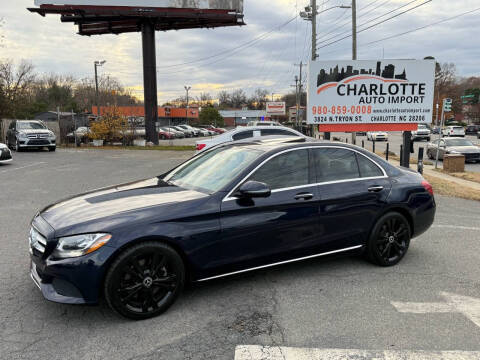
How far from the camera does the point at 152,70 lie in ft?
96.5

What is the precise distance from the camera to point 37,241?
349 centimetres

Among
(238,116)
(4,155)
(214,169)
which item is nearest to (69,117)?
(4,155)

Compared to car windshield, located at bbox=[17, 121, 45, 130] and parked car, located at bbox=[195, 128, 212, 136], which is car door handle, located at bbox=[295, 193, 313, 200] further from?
parked car, located at bbox=[195, 128, 212, 136]

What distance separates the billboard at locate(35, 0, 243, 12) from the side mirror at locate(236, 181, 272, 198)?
28488 millimetres

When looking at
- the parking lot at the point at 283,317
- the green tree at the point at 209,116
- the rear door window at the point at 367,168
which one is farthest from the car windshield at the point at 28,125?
the green tree at the point at 209,116

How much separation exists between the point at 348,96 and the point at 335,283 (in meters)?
8.66

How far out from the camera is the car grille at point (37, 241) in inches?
132

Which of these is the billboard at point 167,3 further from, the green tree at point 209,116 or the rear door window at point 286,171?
the green tree at point 209,116

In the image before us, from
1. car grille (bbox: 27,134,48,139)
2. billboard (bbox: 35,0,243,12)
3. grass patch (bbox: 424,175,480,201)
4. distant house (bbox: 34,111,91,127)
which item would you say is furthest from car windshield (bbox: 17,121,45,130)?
grass patch (bbox: 424,175,480,201)

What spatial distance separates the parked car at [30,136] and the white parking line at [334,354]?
2123 cm

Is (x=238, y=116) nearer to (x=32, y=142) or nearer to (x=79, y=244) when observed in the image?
(x=32, y=142)

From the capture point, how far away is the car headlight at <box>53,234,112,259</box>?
3.19 meters

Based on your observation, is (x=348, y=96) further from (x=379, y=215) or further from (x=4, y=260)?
(x=4, y=260)

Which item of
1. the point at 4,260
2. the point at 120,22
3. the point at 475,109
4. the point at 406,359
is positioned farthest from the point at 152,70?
the point at 475,109
